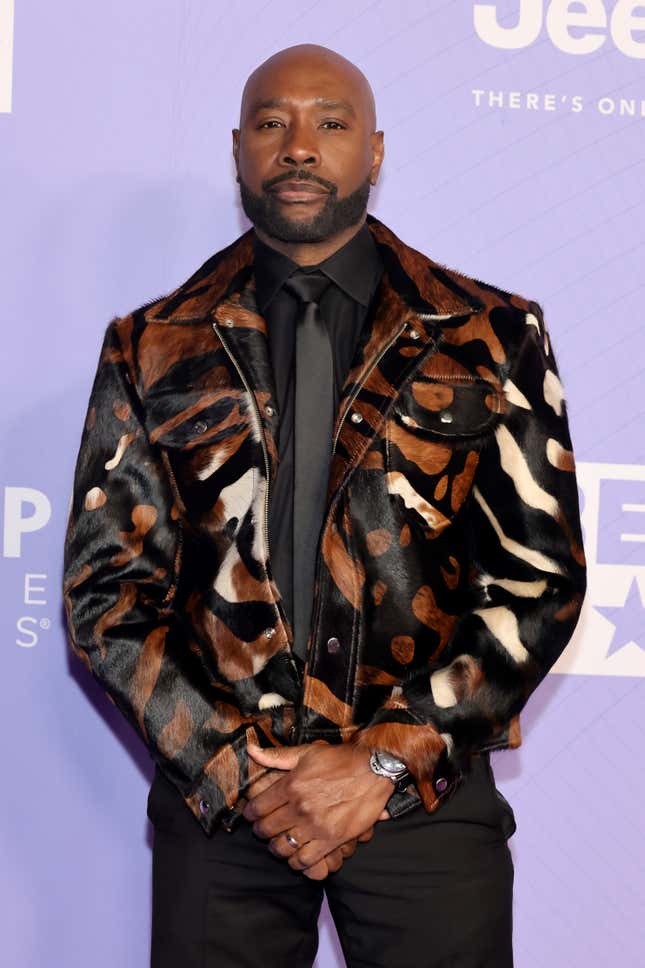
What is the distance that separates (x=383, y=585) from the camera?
2.06 metres

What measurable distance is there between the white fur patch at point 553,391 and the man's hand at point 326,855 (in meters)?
0.73

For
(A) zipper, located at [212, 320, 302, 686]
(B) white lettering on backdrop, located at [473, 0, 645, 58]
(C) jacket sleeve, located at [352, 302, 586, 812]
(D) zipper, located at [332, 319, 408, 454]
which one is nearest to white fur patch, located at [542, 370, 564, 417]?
(C) jacket sleeve, located at [352, 302, 586, 812]

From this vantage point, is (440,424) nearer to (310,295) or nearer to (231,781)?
(310,295)

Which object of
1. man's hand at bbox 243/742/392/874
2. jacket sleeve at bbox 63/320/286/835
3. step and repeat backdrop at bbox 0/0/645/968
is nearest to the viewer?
man's hand at bbox 243/742/392/874

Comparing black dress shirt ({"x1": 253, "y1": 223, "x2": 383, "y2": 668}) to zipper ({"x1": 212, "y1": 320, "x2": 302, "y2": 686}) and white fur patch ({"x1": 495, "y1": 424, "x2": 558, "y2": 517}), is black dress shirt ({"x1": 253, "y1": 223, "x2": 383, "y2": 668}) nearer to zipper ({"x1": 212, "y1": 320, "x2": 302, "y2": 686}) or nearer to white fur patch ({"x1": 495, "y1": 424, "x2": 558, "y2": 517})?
zipper ({"x1": 212, "y1": 320, "x2": 302, "y2": 686})

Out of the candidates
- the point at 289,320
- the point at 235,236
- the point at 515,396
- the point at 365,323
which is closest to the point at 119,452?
the point at 289,320

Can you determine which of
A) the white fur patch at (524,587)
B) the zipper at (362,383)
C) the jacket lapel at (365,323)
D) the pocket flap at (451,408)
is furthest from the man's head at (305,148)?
the white fur patch at (524,587)

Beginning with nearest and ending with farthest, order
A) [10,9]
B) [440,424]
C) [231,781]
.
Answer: [231,781] < [440,424] < [10,9]

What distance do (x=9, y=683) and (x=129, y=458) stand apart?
3.02 ft

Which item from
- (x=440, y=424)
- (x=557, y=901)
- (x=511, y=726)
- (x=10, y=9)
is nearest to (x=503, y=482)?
(x=440, y=424)

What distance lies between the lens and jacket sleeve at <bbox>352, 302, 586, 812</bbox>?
1.96 metres

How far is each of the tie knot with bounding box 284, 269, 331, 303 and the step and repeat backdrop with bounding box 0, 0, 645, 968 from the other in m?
0.66

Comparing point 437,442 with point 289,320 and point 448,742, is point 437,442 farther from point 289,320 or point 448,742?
point 448,742

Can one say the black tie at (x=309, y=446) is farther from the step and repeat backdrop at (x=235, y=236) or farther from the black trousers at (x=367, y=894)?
the step and repeat backdrop at (x=235, y=236)
